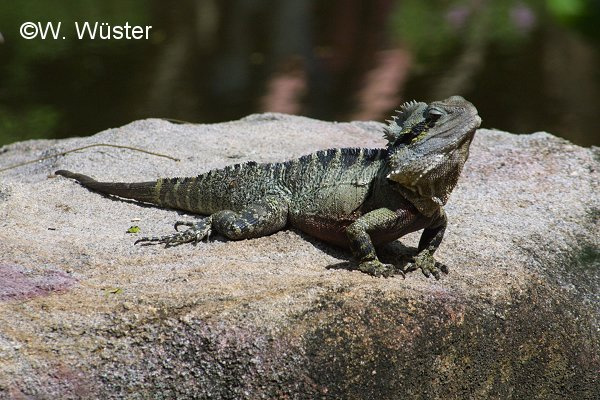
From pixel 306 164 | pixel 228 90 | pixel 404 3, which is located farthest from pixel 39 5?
pixel 306 164

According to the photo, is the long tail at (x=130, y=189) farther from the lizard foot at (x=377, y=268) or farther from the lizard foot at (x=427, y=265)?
the lizard foot at (x=427, y=265)

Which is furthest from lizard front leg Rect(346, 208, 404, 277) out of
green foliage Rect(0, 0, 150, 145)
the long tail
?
green foliage Rect(0, 0, 150, 145)

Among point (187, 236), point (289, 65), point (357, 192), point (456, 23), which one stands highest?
point (456, 23)

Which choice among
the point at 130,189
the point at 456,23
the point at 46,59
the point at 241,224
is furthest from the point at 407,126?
the point at 456,23

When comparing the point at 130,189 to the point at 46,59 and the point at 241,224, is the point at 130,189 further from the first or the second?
the point at 46,59

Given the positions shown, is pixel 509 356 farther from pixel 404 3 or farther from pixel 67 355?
pixel 404 3

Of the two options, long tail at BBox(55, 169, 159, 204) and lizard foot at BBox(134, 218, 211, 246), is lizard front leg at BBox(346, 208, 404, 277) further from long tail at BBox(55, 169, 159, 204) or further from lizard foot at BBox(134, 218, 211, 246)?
long tail at BBox(55, 169, 159, 204)

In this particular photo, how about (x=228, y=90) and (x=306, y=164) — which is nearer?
(x=306, y=164)
